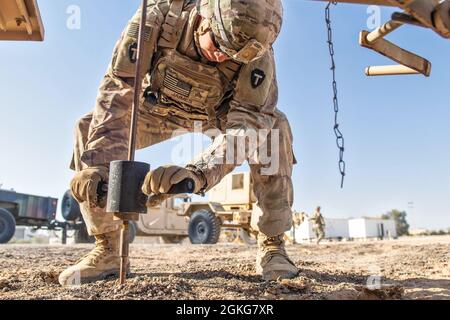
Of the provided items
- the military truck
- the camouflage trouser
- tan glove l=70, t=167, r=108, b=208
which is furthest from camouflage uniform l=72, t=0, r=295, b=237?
the military truck

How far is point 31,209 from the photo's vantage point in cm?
1202

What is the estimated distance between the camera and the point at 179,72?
100 inches

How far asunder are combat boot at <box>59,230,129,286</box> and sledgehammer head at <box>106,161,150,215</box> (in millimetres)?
847

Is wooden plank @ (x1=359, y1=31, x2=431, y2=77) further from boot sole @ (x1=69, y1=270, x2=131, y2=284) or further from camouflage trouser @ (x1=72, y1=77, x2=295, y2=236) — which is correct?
boot sole @ (x1=69, y1=270, x2=131, y2=284)

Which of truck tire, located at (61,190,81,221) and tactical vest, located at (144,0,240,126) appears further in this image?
truck tire, located at (61,190,81,221)

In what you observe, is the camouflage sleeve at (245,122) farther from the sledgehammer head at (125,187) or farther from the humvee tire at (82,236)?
the humvee tire at (82,236)

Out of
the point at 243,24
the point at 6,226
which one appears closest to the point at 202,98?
the point at 243,24

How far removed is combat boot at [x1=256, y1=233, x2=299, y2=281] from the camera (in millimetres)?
2402

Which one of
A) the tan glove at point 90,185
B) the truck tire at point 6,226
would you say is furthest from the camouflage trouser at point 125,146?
the truck tire at point 6,226

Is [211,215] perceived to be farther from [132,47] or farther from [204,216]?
[132,47]

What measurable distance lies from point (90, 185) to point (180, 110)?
0.98 meters

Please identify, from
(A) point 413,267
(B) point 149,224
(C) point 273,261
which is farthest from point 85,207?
(B) point 149,224

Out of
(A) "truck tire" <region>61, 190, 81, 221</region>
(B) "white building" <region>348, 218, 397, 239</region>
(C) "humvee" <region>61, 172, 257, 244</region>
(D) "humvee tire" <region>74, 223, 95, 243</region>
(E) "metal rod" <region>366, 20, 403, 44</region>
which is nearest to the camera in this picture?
(E) "metal rod" <region>366, 20, 403, 44</region>

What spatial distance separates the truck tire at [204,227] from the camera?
10.6 metres
